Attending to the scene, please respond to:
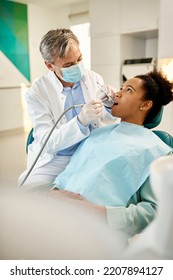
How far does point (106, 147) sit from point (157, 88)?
318 mm

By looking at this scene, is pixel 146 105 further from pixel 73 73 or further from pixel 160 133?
pixel 73 73

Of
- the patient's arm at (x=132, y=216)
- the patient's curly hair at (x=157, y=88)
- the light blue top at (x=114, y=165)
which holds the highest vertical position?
the patient's curly hair at (x=157, y=88)

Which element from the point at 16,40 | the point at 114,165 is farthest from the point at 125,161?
the point at 16,40

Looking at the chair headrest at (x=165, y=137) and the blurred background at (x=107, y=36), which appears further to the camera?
the blurred background at (x=107, y=36)

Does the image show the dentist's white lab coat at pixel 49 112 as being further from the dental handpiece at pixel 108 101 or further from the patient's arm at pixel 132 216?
the patient's arm at pixel 132 216

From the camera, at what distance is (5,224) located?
1.81ft

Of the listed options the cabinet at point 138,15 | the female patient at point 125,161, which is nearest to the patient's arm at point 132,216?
the female patient at point 125,161

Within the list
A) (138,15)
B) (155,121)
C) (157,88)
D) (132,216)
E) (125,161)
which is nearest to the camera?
(132,216)

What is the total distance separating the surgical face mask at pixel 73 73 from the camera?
112cm

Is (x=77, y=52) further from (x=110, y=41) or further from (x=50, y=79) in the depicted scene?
(x=110, y=41)

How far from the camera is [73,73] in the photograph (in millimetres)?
1135

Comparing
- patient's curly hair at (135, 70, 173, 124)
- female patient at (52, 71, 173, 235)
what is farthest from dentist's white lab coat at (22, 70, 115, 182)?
patient's curly hair at (135, 70, 173, 124)
